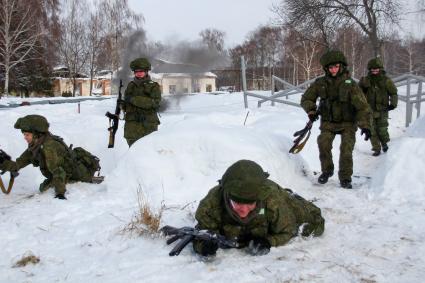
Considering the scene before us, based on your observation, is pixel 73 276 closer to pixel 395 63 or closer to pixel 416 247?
pixel 416 247

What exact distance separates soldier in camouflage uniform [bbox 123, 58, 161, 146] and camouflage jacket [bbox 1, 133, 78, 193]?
141 cm

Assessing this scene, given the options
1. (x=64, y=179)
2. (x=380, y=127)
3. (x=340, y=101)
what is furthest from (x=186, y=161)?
(x=380, y=127)

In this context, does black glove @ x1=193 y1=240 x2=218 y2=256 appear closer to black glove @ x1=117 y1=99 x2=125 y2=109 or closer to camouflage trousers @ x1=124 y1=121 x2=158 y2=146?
camouflage trousers @ x1=124 y1=121 x2=158 y2=146

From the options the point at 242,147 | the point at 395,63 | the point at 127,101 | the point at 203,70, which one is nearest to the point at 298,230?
the point at 242,147

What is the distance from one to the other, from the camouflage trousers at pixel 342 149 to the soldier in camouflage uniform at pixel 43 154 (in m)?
2.77

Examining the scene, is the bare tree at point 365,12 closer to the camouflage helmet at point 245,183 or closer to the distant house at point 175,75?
the distant house at point 175,75

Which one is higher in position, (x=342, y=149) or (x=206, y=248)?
(x=342, y=149)

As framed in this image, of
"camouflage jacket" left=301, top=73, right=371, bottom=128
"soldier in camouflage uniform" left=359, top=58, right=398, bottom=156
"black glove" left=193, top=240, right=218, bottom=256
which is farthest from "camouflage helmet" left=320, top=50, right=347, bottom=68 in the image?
"black glove" left=193, top=240, right=218, bottom=256

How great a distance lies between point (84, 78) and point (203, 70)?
24.9m

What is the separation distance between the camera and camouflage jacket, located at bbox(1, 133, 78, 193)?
4535 mm

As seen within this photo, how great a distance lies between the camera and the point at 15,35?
26.2 m

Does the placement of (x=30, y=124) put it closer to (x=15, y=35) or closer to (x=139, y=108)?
(x=139, y=108)

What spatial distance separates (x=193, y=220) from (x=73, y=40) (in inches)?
1343

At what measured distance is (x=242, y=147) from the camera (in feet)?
15.0
